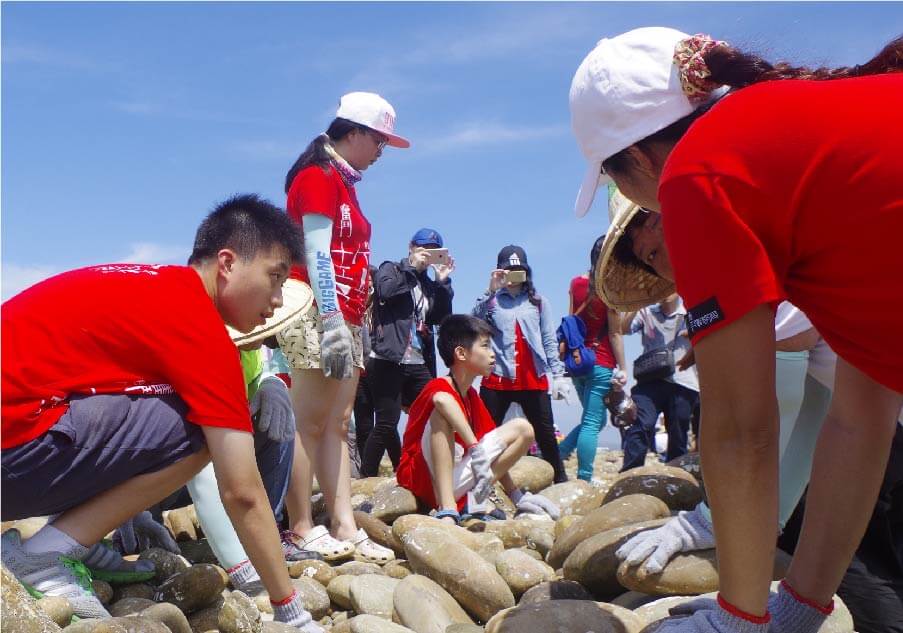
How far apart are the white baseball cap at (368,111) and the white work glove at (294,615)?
108 inches

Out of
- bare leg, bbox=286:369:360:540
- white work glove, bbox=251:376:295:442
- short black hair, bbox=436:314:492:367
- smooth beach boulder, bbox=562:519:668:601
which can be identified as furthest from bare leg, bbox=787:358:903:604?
short black hair, bbox=436:314:492:367

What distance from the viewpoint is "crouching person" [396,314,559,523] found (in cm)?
570

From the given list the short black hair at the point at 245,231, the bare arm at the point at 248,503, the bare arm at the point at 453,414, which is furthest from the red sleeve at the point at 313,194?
the bare arm at the point at 248,503

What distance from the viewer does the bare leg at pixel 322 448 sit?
4652mm

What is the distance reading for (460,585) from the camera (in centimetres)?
370

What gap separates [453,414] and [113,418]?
2.98 m

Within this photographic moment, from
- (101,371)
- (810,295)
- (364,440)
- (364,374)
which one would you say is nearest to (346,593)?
(101,371)

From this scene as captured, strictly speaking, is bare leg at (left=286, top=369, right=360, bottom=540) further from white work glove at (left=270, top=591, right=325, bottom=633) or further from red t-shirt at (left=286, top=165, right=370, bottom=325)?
white work glove at (left=270, top=591, right=325, bottom=633)

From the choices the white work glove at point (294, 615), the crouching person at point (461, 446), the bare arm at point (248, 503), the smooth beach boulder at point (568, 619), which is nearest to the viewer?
the smooth beach boulder at point (568, 619)

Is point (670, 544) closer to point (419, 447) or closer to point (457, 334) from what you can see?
point (419, 447)

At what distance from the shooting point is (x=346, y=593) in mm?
3801

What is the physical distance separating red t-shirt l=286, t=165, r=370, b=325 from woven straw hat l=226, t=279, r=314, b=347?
392 mm

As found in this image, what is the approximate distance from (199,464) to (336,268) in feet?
6.38

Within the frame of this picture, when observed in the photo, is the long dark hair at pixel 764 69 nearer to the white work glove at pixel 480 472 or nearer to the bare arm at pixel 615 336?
the white work glove at pixel 480 472
